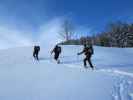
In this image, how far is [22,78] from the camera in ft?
52.8

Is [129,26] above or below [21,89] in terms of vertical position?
above

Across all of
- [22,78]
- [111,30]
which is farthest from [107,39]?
[22,78]

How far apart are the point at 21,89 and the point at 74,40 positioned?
68.2 m

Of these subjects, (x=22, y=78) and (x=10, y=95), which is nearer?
(x=10, y=95)

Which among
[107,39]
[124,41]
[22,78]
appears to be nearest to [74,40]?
[107,39]

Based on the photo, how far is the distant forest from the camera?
7656 centimetres

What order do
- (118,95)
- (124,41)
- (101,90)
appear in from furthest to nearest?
(124,41) → (101,90) → (118,95)

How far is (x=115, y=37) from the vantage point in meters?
79.6

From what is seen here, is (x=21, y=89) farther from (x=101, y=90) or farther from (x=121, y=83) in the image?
(x=121, y=83)

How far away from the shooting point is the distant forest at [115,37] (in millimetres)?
76562

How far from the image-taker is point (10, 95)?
11.8m

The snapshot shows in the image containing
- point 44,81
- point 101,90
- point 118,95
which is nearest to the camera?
point 118,95

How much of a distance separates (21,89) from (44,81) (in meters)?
2.26

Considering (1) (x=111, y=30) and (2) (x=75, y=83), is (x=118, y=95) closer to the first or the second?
(2) (x=75, y=83)
